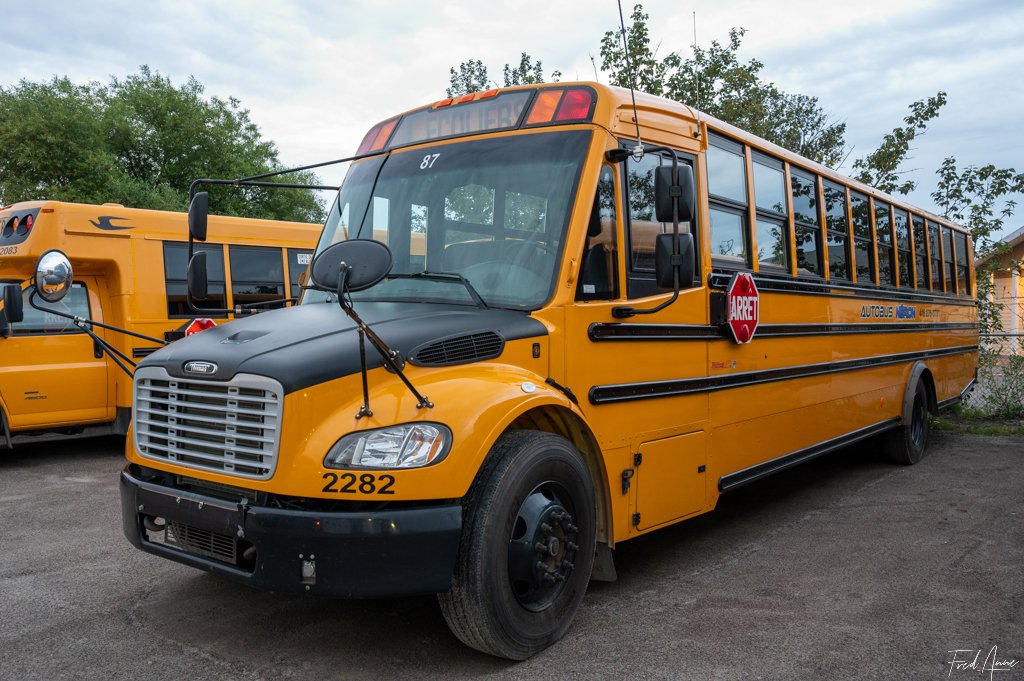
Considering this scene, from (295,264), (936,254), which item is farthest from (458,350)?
(295,264)

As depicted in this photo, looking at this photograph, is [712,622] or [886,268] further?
[886,268]

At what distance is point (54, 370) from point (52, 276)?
18.8 ft

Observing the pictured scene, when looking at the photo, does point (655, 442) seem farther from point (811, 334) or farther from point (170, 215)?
point (170, 215)

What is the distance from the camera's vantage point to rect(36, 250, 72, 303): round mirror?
4230mm

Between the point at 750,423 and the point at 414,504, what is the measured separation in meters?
2.92

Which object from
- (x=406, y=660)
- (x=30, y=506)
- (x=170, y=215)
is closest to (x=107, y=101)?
(x=170, y=215)

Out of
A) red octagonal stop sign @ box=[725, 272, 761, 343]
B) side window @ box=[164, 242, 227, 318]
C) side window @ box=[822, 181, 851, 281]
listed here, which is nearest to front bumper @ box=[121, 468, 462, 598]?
red octagonal stop sign @ box=[725, 272, 761, 343]

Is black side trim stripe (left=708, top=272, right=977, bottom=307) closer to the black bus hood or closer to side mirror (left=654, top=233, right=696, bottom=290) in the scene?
side mirror (left=654, top=233, right=696, bottom=290)

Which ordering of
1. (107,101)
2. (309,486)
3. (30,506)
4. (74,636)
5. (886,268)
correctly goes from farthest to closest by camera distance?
1. (107,101)
2. (886,268)
3. (30,506)
4. (74,636)
5. (309,486)

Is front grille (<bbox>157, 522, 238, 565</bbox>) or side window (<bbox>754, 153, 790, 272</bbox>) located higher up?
side window (<bbox>754, 153, 790, 272</bbox>)

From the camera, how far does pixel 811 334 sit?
623 cm

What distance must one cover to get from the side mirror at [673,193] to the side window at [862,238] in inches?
152

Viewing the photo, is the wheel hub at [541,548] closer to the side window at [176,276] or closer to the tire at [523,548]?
the tire at [523,548]

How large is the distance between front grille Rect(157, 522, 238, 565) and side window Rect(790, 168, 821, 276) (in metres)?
4.51
